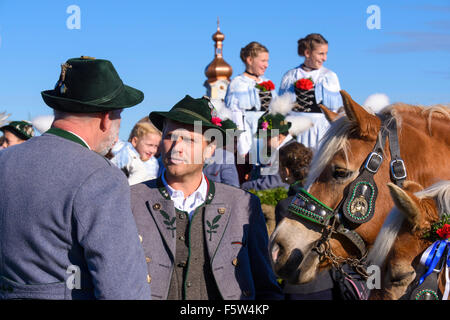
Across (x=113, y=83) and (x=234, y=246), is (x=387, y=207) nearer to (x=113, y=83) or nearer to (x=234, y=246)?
(x=234, y=246)

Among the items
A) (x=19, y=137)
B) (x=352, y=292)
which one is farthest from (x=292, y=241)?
(x=19, y=137)

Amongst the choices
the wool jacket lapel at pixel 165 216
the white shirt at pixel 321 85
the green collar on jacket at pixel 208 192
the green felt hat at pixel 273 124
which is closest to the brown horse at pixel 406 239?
the green collar on jacket at pixel 208 192

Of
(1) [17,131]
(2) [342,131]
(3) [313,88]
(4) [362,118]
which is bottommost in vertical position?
(1) [17,131]

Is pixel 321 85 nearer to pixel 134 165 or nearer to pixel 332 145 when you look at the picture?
pixel 134 165

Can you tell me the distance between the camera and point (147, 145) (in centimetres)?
780

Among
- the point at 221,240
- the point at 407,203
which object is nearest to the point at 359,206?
the point at 407,203

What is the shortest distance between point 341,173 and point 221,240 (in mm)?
1032

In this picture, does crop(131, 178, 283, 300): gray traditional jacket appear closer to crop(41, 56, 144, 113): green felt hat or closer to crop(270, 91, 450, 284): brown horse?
crop(270, 91, 450, 284): brown horse

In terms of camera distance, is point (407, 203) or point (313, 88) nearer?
point (407, 203)

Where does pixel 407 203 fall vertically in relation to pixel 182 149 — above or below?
below

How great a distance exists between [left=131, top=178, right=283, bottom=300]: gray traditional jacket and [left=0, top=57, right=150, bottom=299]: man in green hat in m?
0.79

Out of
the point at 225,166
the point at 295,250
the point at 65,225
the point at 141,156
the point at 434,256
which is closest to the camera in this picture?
the point at 65,225

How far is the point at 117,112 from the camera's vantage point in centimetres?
284
